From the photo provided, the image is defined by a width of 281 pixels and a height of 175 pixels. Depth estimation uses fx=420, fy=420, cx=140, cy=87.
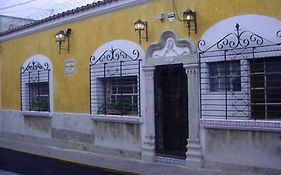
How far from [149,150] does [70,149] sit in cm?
344

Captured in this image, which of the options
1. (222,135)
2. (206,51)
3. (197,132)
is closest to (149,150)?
(197,132)

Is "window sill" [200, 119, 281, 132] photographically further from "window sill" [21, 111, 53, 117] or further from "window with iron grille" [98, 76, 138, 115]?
"window sill" [21, 111, 53, 117]

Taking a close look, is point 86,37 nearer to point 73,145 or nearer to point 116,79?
point 116,79

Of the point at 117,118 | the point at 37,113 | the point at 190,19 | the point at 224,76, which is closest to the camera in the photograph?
the point at 224,76

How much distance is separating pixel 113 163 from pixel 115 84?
2433mm

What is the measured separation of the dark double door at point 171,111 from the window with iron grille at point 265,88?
5.90 ft

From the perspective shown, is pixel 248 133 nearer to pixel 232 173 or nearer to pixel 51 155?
pixel 232 173

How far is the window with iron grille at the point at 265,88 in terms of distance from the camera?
8.22 metres

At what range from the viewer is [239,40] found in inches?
337

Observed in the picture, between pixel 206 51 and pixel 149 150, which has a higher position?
pixel 206 51

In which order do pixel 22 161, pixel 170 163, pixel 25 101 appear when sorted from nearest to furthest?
pixel 170 163, pixel 22 161, pixel 25 101

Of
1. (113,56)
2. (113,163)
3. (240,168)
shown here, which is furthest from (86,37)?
(240,168)

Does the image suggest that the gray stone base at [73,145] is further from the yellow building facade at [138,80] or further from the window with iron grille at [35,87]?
the window with iron grille at [35,87]

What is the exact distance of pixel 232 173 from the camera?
8578 millimetres
